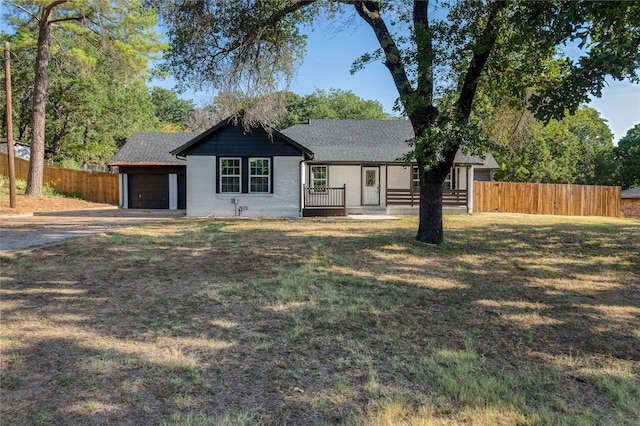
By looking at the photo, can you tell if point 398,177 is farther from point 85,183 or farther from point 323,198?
point 85,183

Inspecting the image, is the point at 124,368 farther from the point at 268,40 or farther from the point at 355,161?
the point at 355,161

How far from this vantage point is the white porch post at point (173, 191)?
2245 cm

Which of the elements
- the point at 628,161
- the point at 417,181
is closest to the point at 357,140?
the point at 417,181

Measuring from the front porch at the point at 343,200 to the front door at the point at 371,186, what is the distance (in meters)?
0.67

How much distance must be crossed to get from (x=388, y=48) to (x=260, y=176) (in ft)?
30.7

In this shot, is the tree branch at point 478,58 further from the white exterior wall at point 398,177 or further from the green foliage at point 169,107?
the green foliage at point 169,107

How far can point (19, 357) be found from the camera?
3.50 m

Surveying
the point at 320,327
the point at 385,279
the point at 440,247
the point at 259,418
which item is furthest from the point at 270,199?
the point at 259,418

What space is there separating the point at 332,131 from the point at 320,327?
20.2 m

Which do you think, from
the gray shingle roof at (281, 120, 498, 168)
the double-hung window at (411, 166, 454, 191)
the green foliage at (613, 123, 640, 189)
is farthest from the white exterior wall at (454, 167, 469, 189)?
the green foliage at (613, 123, 640, 189)

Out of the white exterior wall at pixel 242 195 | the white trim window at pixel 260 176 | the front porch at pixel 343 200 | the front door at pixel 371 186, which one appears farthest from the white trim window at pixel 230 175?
the front door at pixel 371 186

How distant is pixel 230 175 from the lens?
17.2 metres

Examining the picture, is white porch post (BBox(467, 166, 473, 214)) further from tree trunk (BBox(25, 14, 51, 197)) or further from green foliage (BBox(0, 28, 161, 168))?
green foliage (BBox(0, 28, 161, 168))

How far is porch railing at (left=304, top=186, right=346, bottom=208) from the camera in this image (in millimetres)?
18734
